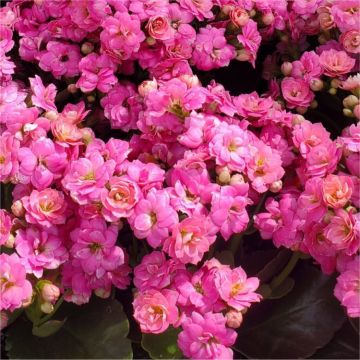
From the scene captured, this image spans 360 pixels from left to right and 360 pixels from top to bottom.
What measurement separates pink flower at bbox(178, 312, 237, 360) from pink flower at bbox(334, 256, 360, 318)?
0.16 m

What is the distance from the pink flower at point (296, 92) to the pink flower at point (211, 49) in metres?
0.10

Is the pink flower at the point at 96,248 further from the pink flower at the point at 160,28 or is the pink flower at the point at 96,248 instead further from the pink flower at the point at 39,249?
the pink flower at the point at 160,28

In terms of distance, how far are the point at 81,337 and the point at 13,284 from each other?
0.68ft

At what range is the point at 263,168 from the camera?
961mm

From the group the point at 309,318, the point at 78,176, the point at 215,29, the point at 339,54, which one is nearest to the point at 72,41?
the point at 215,29

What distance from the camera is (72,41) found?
118cm

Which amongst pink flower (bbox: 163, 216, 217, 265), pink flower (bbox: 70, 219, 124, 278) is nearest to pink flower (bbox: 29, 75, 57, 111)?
pink flower (bbox: 70, 219, 124, 278)

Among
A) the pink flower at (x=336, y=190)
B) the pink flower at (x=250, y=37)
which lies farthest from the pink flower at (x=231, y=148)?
the pink flower at (x=250, y=37)

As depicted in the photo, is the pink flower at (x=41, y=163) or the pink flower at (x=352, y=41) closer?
the pink flower at (x=41, y=163)

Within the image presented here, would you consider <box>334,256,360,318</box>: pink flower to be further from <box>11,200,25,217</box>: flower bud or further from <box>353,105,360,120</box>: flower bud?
<box>11,200,25,217</box>: flower bud

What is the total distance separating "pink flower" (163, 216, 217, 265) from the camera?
0.88m

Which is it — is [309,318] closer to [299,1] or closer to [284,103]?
[284,103]

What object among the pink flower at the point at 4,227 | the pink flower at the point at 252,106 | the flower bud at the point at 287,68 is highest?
the pink flower at the point at 252,106

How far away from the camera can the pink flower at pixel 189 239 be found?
34.6 inches
